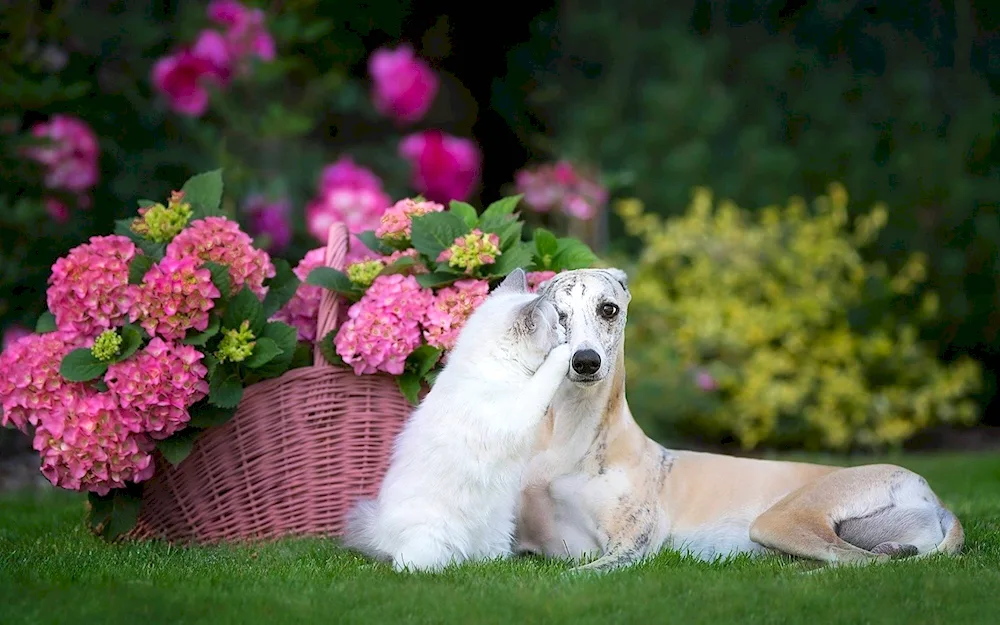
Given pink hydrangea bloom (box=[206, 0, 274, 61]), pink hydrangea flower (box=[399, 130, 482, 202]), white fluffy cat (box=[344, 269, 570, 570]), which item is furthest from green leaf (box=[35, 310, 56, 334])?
pink hydrangea flower (box=[399, 130, 482, 202])

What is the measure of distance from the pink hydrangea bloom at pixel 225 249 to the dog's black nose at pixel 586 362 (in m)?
1.33

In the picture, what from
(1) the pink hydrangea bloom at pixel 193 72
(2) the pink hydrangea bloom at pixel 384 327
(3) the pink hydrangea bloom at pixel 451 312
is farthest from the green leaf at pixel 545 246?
(1) the pink hydrangea bloom at pixel 193 72

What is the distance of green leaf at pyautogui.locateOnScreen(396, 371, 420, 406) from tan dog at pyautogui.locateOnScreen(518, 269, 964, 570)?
21.9 inches

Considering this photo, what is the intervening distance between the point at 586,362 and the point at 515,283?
57 cm

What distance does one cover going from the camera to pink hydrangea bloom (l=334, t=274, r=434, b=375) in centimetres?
438

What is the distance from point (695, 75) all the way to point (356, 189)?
3.41 metres

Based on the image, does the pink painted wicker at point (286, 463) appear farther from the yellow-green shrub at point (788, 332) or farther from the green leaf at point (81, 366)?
the yellow-green shrub at point (788, 332)

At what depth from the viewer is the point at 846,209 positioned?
30.5 ft

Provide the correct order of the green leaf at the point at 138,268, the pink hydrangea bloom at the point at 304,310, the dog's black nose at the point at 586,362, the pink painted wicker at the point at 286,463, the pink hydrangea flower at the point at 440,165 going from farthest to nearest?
the pink hydrangea flower at the point at 440,165 → the pink hydrangea bloom at the point at 304,310 → the pink painted wicker at the point at 286,463 → the green leaf at the point at 138,268 → the dog's black nose at the point at 586,362

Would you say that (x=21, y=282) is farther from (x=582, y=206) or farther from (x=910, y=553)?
(x=910, y=553)

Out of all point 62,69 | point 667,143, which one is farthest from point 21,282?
point 667,143

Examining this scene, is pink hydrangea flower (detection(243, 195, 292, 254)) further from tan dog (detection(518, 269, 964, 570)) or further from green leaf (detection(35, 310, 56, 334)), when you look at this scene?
tan dog (detection(518, 269, 964, 570))

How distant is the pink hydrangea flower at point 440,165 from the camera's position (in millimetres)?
8523

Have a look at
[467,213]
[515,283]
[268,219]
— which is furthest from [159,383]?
[268,219]
